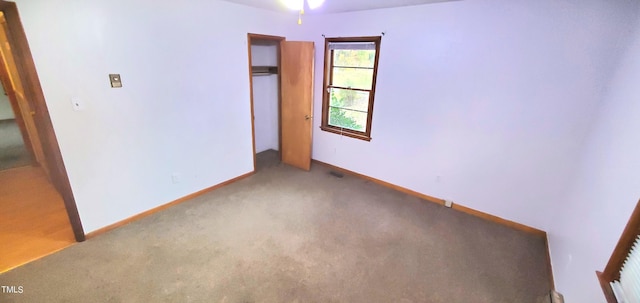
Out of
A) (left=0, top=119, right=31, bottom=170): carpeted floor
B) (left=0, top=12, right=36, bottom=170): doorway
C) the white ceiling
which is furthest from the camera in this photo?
(left=0, top=119, right=31, bottom=170): carpeted floor

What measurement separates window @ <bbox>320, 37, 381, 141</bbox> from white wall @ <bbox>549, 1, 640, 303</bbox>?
7.19 ft

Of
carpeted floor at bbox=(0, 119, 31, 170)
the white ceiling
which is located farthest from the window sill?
carpeted floor at bbox=(0, 119, 31, 170)

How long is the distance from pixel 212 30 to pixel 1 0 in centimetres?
159

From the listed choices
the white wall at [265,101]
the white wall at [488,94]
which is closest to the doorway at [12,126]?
the white wall at [265,101]

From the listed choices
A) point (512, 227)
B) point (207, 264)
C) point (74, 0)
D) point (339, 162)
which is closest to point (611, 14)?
point (512, 227)

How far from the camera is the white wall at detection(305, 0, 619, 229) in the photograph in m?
2.28

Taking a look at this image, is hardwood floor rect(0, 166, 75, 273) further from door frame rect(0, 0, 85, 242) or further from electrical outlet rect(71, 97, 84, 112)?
electrical outlet rect(71, 97, 84, 112)

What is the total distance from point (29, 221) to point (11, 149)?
3.18 meters

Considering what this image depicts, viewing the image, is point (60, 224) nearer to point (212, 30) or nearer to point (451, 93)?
point (212, 30)

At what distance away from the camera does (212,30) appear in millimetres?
2986

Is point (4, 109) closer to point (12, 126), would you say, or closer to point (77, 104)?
point (12, 126)

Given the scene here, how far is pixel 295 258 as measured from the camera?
2291 mm

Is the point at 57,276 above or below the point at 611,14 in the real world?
below

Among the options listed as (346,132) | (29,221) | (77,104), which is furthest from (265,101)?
(29,221)
